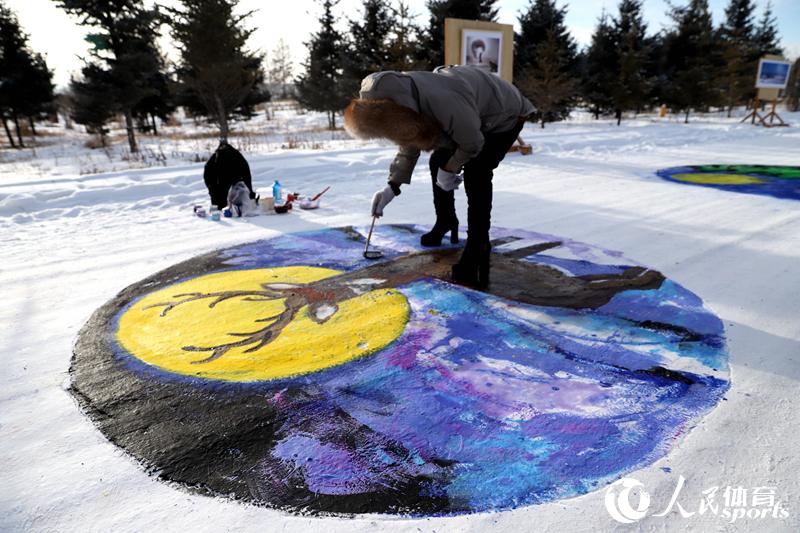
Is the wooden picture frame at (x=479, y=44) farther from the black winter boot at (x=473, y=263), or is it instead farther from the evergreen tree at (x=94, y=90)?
the evergreen tree at (x=94, y=90)

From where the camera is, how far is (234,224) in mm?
4625

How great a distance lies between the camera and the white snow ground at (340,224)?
1353mm

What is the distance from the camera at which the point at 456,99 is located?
2473 millimetres

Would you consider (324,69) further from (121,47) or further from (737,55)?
(737,55)

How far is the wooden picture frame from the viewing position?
8125mm

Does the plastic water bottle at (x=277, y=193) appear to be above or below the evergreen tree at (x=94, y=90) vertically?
below

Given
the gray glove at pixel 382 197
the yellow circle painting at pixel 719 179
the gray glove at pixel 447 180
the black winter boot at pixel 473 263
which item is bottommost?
the black winter boot at pixel 473 263

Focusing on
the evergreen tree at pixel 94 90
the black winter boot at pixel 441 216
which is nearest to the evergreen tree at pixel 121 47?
the evergreen tree at pixel 94 90

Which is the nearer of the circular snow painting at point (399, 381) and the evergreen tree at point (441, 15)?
the circular snow painting at point (399, 381)

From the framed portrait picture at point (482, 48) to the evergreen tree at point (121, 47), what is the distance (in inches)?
378

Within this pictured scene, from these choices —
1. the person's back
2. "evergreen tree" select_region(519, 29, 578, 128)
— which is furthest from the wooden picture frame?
"evergreen tree" select_region(519, 29, 578, 128)

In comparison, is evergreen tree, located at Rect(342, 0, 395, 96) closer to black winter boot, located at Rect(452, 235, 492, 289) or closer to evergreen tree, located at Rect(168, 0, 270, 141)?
evergreen tree, located at Rect(168, 0, 270, 141)

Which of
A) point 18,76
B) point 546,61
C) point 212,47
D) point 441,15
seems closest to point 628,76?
point 546,61

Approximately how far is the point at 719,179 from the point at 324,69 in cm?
1679
